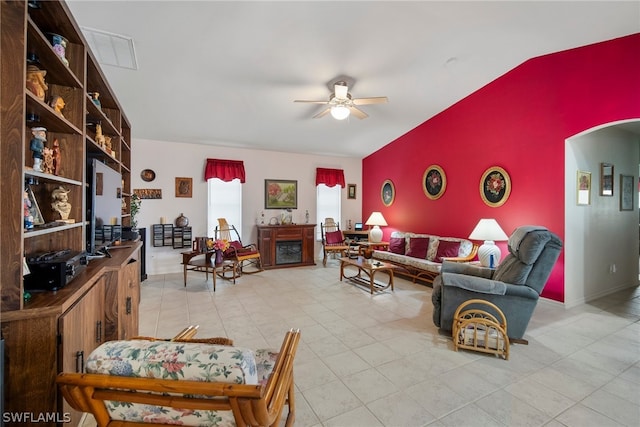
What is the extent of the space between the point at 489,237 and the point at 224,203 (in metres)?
4.78

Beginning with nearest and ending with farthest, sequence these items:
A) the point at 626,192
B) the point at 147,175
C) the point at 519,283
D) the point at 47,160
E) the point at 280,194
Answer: the point at 47,160
the point at 519,283
the point at 626,192
the point at 147,175
the point at 280,194

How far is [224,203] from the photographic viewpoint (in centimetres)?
580

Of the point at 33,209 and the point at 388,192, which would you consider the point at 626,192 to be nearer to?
the point at 388,192

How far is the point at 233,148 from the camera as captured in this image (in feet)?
19.1

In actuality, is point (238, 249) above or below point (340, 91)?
below

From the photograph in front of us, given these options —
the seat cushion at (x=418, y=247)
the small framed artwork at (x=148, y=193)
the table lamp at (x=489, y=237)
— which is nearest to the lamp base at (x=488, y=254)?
the table lamp at (x=489, y=237)

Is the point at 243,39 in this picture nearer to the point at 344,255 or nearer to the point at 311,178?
the point at 311,178

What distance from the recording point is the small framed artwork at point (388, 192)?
6.26m

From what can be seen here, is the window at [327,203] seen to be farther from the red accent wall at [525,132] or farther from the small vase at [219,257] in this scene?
the small vase at [219,257]

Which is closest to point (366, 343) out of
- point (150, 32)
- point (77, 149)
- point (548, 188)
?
point (77, 149)

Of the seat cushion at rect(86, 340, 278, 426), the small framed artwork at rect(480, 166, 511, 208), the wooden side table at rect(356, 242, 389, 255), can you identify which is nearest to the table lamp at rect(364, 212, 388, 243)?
the wooden side table at rect(356, 242, 389, 255)

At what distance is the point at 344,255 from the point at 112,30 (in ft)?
16.7

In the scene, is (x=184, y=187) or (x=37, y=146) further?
(x=184, y=187)

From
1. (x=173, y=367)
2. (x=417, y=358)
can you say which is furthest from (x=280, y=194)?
(x=173, y=367)
